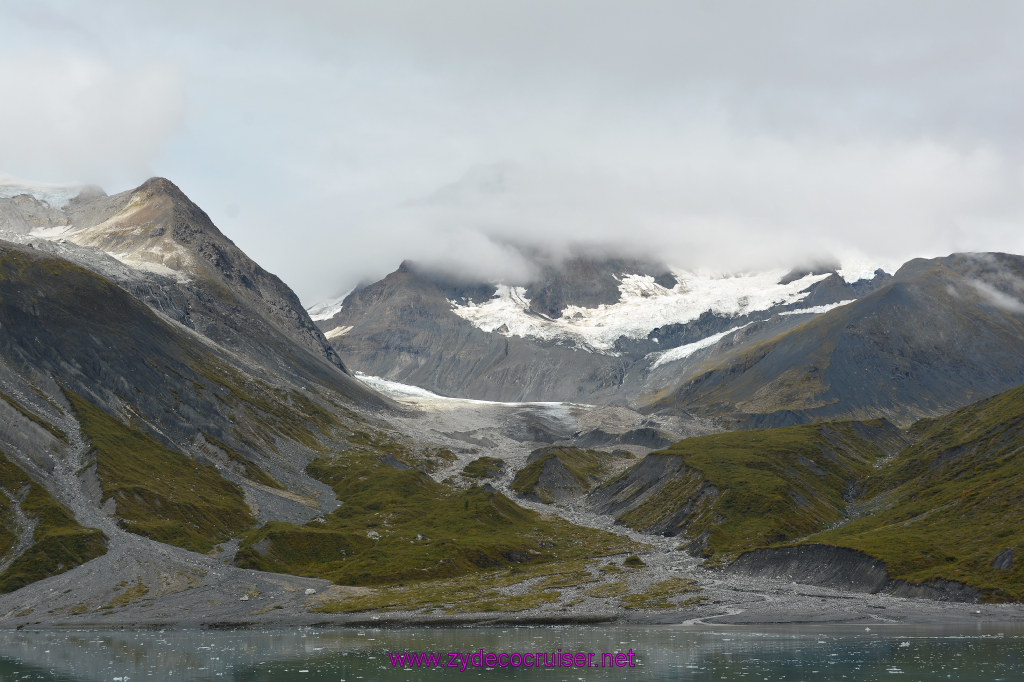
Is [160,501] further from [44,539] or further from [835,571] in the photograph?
[835,571]

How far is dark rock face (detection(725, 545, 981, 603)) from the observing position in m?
125

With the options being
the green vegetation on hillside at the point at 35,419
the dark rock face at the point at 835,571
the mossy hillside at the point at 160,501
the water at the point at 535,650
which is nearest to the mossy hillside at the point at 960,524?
the dark rock face at the point at 835,571

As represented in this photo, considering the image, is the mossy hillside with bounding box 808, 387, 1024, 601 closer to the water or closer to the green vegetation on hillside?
the water

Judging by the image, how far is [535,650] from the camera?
3895 inches

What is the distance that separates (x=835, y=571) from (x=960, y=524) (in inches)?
954

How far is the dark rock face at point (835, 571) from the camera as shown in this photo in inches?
4926

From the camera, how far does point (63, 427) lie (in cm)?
19312

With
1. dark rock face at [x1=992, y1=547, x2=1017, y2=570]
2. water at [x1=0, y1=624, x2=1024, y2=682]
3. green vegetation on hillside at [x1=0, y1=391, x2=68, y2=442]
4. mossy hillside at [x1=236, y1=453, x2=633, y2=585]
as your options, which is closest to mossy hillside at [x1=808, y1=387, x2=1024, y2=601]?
dark rock face at [x1=992, y1=547, x2=1017, y2=570]

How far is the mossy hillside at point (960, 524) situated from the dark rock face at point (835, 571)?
4.97 ft

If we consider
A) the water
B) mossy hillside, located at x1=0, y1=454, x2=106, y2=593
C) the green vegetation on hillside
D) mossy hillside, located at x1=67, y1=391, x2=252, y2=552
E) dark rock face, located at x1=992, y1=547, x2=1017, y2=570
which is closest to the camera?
the water

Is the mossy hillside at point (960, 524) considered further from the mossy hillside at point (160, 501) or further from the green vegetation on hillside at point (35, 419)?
the green vegetation on hillside at point (35, 419)

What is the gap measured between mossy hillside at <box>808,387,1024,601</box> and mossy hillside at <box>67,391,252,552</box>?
4434 inches

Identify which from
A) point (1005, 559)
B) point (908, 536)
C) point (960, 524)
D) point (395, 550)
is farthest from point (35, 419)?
point (1005, 559)

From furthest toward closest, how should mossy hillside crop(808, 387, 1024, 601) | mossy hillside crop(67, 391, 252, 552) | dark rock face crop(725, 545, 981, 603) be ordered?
mossy hillside crop(67, 391, 252, 552)
mossy hillside crop(808, 387, 1024, 601)
dark rock face crop(725, 545, 981, 603)
